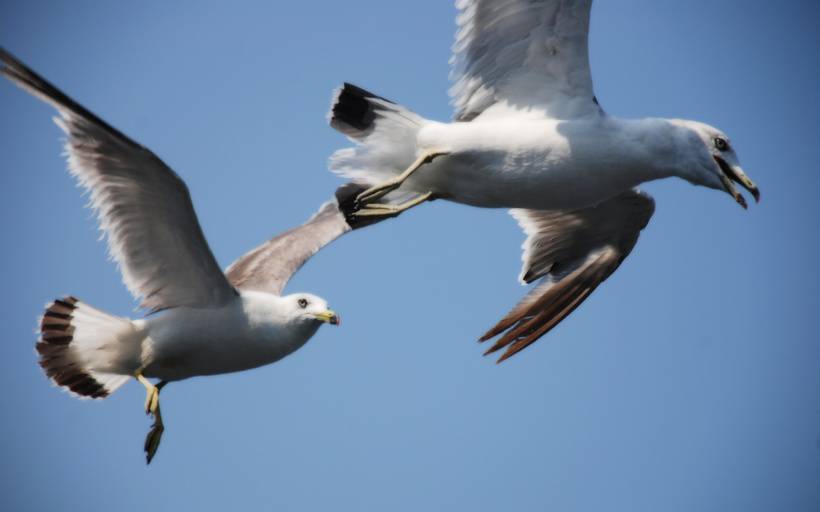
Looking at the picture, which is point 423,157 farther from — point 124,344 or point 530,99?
point 124,344

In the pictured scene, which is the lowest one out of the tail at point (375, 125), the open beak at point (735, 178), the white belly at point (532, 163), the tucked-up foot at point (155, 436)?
the tucked-up foot at point (155, 436)

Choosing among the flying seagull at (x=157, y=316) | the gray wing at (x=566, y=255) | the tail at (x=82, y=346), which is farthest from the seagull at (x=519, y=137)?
the tail at (x=82, y=346)

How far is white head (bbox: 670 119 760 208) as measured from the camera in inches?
322

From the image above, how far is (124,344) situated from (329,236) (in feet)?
6.09

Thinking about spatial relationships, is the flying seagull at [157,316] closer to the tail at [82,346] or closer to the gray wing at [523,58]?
the tail at [82,346]

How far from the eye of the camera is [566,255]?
32.7 ft

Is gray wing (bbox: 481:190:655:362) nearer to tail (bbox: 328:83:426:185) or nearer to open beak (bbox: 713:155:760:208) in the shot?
open beak (bbox: 713:155:760:208)

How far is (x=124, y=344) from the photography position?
852cm

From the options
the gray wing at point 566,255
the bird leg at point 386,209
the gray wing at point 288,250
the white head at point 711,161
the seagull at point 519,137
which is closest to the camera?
the seagull at point 519,137

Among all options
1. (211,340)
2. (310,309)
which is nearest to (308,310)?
(310,309)

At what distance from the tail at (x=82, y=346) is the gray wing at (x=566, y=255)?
8.12 feet

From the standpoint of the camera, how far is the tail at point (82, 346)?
8.54 metres

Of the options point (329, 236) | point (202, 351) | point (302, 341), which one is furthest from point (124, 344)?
point (329, 236)

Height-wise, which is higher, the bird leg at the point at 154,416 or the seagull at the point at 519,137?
the seagull at the point at 519,137
